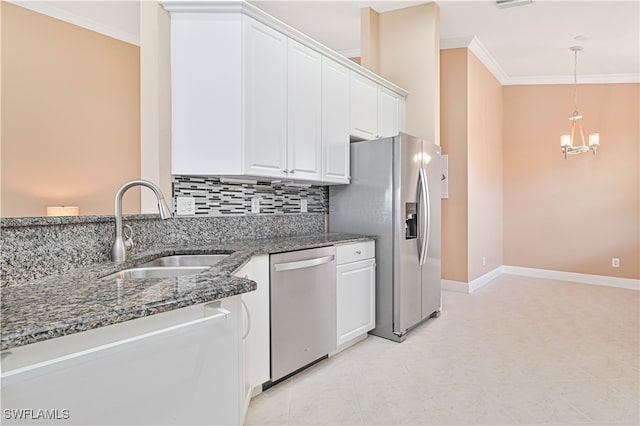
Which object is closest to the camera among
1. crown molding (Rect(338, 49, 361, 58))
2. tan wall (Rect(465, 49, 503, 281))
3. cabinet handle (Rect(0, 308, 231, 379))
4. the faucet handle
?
cabinet handle (Rect(0, 308, 231, 379))

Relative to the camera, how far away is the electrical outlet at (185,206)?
89.8 inches

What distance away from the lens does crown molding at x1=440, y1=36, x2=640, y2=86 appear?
14.1 feet

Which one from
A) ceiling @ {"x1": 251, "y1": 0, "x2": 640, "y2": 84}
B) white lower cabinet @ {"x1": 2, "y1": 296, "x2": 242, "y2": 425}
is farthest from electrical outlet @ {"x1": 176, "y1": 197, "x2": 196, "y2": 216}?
ceiling @ {"x1": 251, "y1": 0, "x2": 640, "y2": 84}

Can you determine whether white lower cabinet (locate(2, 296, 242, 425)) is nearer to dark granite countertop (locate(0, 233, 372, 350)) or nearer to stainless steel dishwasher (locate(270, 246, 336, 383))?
dark granite countertop (locate(0, 233, 372, 350))

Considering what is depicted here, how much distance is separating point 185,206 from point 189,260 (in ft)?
1.64

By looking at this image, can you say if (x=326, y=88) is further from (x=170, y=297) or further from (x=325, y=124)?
(x=170, y=297)

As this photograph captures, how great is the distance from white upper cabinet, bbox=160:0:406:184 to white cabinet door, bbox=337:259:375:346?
79 cm

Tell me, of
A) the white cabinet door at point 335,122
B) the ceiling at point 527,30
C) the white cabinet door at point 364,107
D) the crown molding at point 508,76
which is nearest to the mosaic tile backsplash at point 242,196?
the white cabinet door at point 335,122

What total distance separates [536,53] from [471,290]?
10.4 feet

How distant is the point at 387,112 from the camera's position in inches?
136

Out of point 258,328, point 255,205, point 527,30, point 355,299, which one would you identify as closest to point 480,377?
point 355,299

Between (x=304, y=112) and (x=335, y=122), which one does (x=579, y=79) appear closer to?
(x=335, y=122)

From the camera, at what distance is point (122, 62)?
384 centimetres

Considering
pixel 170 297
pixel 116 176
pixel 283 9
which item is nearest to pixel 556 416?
pixel 170 297
